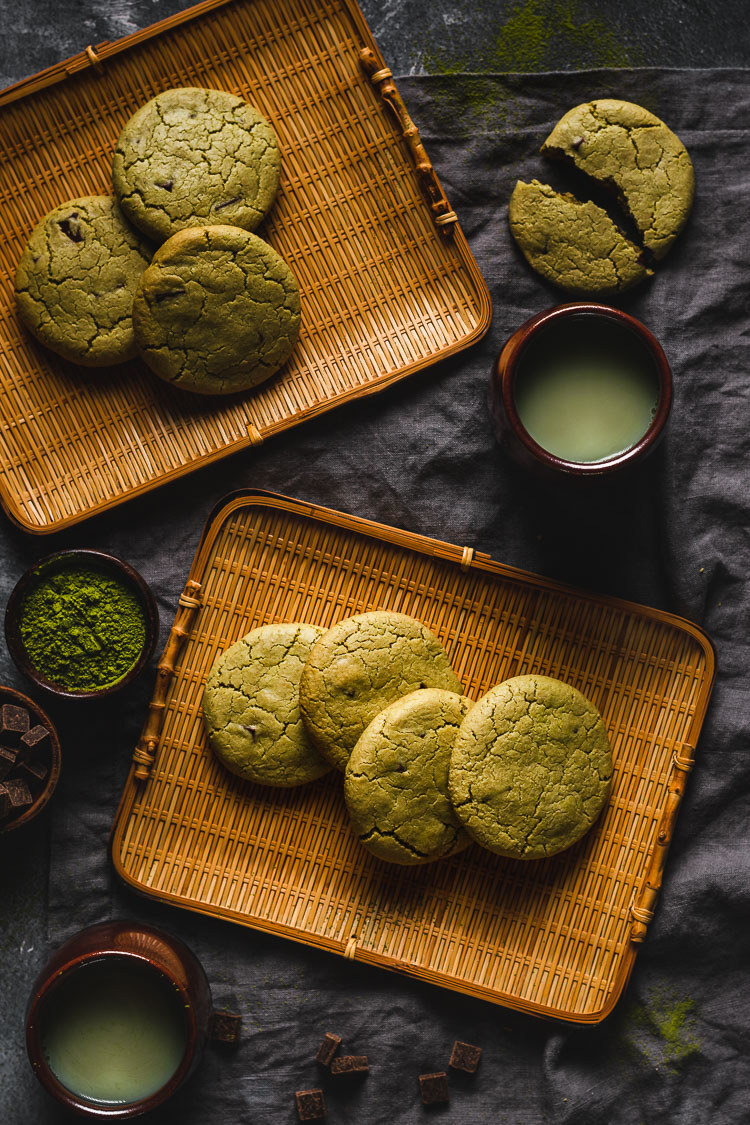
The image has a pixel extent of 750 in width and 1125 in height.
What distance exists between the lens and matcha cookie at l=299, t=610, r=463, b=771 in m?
1.58

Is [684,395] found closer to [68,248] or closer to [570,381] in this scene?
[570,381]

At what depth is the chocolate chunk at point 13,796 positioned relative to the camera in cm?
161

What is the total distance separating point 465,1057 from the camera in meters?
1.71

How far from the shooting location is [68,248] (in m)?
1.62

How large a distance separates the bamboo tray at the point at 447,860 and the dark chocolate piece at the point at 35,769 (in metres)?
0.16

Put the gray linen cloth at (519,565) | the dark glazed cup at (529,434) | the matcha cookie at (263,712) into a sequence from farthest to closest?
the gray linen cloth at (519,565)
the matcha cookie at (263,712)
the dark glazed cup at (529,434)

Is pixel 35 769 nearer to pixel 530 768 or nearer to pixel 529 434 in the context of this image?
pixel 530 768

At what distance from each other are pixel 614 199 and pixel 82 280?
40.1 inches

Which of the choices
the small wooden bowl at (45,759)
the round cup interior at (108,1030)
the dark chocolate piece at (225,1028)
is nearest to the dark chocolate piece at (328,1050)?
the dark chocolate piece at (225,1028)

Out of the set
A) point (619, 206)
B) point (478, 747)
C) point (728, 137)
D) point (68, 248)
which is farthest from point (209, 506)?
point (728, 137)

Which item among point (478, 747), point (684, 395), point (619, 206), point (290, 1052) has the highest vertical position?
point (619, 206)

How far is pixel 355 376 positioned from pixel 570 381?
1.35 feet

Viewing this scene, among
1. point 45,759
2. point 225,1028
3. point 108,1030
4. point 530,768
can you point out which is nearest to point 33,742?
point 45,759

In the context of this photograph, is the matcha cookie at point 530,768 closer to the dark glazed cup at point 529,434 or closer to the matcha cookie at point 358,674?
the matcha cookie at point 358,674
